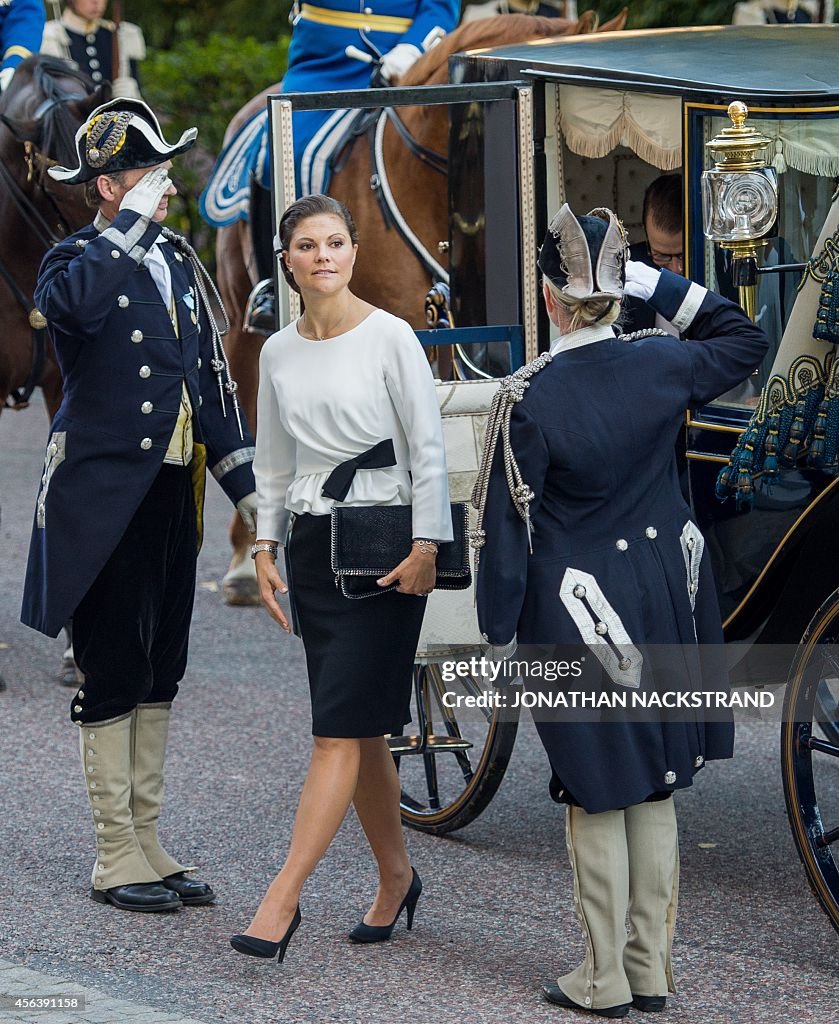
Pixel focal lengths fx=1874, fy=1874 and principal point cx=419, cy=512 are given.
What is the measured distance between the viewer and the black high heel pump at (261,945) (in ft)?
13.9

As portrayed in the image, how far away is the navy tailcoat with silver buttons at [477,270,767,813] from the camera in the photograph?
3955 millimetres

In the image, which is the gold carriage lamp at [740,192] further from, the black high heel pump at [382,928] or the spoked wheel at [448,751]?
the black high heel pump at [382,928]

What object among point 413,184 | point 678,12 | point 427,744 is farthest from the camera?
point 678,12

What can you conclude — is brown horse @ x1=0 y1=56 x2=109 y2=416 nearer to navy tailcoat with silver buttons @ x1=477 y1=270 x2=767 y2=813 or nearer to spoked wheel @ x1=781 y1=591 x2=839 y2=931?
navy tailcoat with silver buttons @ x1=477 y1=270 x2=767 y2=813

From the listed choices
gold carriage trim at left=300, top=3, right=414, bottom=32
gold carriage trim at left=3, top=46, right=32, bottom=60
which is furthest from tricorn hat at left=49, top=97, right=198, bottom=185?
gold carriage trim at left=3, top=46, right=32, bottom=60

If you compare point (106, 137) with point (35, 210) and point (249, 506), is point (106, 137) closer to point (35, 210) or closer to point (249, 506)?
point (249, 506)

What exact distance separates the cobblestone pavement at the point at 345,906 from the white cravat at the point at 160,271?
1587 mm

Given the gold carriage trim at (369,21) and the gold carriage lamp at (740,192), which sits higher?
the gold carriage trim at (369,21)

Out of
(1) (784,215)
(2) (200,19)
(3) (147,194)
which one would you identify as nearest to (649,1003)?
(1) (784,215)

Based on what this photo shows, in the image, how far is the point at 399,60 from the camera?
743cm

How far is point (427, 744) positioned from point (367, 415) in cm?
148

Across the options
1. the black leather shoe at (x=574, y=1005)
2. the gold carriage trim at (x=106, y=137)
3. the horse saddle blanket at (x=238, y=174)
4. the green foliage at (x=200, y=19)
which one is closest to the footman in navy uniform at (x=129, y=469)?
the gold carriage trim at (x=106, y=137)

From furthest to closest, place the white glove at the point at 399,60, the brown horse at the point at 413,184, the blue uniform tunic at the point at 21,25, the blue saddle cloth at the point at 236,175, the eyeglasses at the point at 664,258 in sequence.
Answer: the blue saddle cloth at the point at 236,175, the blue uniform tunic at the point at 21,25, the white glove at the point at 399,60, the brown horse at the point at 413,184, the eyeglasses at the point at 664,258

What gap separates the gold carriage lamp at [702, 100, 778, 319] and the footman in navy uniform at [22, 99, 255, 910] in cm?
134
